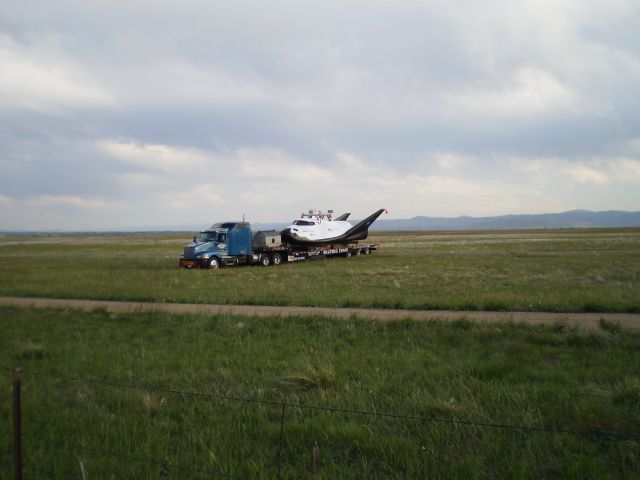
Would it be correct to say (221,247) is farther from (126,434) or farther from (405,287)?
(126,434)

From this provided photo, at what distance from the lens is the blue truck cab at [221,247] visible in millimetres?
33250

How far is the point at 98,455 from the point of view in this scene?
A: 17.2 ft

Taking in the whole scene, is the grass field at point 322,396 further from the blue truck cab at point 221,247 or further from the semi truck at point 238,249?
the semi truck at point 238,249

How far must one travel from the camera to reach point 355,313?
12.8m

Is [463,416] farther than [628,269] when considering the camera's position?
No

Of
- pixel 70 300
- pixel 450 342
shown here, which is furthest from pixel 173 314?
pixel 450 342

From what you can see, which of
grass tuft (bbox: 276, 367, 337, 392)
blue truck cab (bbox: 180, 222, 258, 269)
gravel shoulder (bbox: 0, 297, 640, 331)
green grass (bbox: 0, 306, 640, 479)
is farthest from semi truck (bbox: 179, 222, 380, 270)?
grass tuft (bbox: 276, 367, 337, 392)

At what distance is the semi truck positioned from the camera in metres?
33.4

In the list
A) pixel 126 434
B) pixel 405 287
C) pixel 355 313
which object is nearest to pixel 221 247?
pixel 405 287

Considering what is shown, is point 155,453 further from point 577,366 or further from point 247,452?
point 577,366

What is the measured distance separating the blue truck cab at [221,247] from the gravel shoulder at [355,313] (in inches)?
610

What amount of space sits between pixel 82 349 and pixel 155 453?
219 inches

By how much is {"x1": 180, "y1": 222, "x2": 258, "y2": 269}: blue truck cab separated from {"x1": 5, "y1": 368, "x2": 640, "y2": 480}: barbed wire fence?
2629cm

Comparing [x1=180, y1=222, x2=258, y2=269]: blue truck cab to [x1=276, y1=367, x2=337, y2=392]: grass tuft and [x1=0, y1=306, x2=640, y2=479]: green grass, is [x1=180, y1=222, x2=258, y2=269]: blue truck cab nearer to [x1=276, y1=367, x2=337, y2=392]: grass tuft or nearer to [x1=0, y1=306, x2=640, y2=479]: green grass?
[x1=0, y1=306, x2=640, y2=479]: green grass
